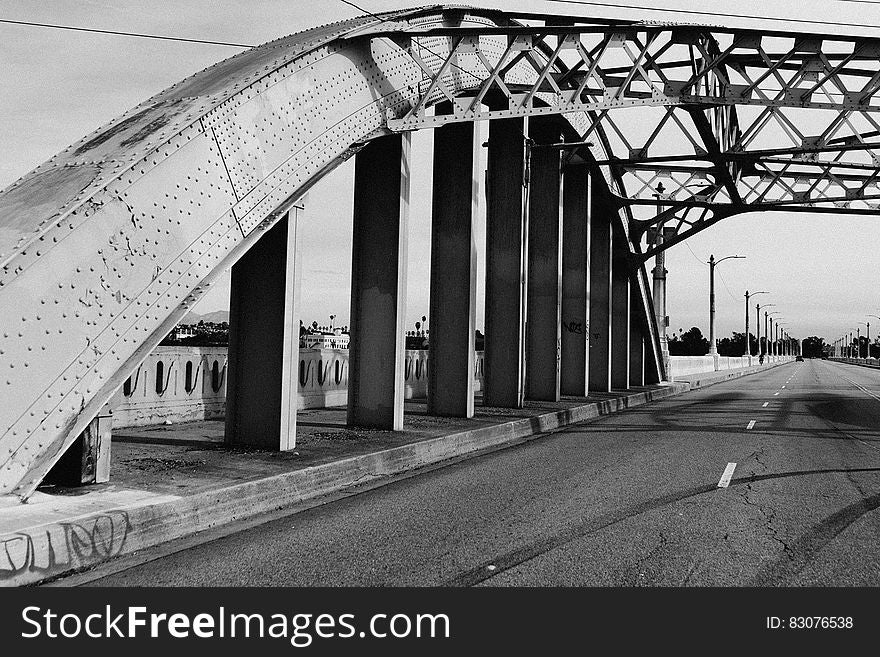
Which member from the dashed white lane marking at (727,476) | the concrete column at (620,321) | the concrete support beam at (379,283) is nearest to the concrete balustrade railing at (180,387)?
the concrete support beam at (379,283)

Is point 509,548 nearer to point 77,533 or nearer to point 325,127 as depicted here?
point 77,533

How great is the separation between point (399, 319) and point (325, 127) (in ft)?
10.5

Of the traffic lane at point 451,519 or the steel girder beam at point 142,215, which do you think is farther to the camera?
the steel girder beam at point 142,215

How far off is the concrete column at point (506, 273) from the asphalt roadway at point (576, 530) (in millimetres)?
4880

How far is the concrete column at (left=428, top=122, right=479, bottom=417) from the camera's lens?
13.9 m

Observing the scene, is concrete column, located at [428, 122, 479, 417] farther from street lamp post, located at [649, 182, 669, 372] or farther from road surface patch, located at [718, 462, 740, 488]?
street lamp post, located at [649, 182, 669, 372]

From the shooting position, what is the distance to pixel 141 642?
4.18m

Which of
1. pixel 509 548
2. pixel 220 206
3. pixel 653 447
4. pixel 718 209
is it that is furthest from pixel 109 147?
pixel 718 209

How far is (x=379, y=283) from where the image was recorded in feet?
38.4

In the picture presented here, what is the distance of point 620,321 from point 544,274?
915 cm

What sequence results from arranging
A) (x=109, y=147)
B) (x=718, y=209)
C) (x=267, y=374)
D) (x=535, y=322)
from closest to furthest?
(x=109, y=147) < (x=267, y=374) < (x=535, y=322) < (x=718, y=209)

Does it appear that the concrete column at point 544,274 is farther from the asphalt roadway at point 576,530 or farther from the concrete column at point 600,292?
the asphalt roadway at point 576,530

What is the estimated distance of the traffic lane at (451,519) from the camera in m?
5.34

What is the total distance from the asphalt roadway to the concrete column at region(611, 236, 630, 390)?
1529 centimetres
